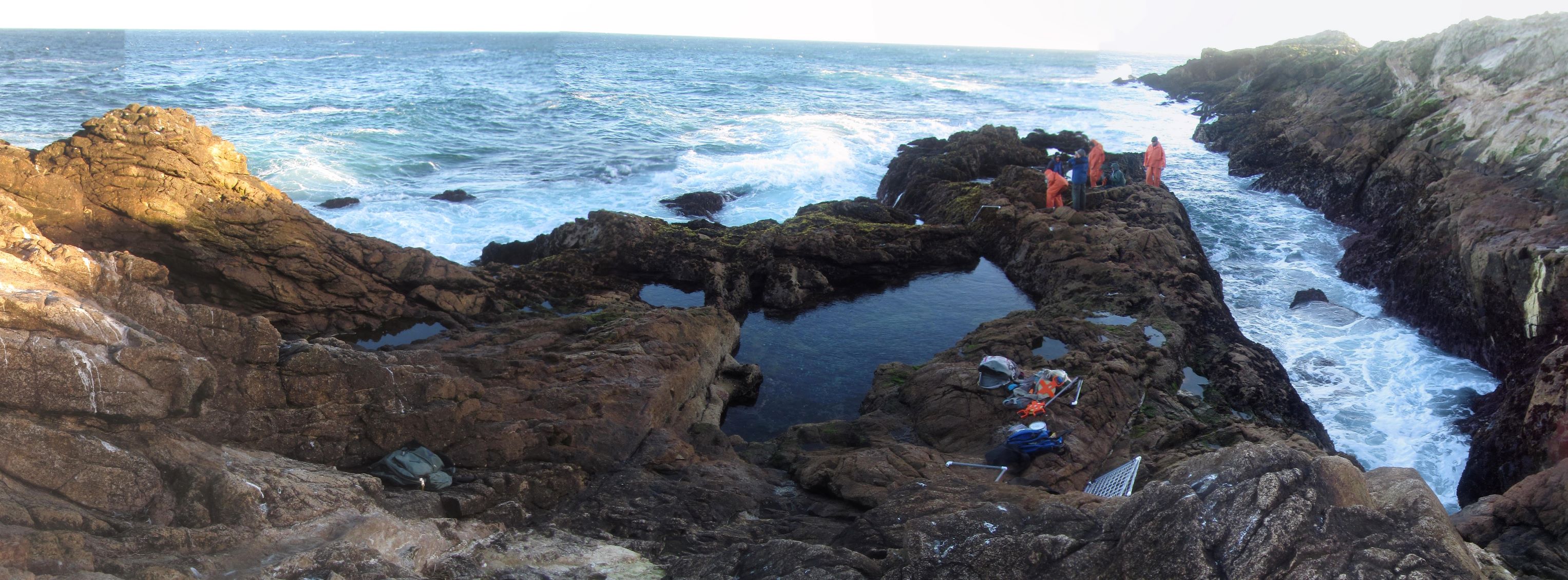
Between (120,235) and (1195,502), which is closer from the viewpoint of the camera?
(1195,502)

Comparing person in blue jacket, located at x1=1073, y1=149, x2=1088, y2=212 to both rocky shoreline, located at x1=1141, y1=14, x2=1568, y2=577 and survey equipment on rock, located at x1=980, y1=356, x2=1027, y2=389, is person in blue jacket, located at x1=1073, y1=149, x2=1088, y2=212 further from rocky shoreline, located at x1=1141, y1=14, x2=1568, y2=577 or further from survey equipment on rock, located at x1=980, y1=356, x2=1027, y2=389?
survey equipment on rock, located at x1=980, y1=356, x2=1027, y2=389

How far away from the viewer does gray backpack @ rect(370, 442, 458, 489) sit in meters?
7.48

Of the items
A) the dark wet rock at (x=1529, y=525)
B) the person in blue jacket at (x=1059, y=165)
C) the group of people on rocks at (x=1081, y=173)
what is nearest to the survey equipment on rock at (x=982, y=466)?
the dark wet rock at (x=1529, y=525)

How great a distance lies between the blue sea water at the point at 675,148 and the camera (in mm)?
14664

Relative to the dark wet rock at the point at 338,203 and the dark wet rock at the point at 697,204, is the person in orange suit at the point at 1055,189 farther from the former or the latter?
the dark wet rock at the point at 338,203

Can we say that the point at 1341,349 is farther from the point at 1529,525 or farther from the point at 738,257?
the point at 738,257

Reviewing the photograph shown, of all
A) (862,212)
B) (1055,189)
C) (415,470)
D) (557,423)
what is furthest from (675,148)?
(415,470)

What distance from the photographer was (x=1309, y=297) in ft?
57.0

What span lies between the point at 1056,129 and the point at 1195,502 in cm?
4113

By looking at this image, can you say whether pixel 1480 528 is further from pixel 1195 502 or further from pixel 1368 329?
pixel 1368 329

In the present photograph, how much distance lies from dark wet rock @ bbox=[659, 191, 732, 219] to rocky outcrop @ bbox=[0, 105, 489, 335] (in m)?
10.9

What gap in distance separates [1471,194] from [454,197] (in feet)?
82.0

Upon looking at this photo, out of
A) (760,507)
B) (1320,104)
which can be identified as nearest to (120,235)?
(760,507)

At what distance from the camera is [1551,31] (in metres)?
20.5
